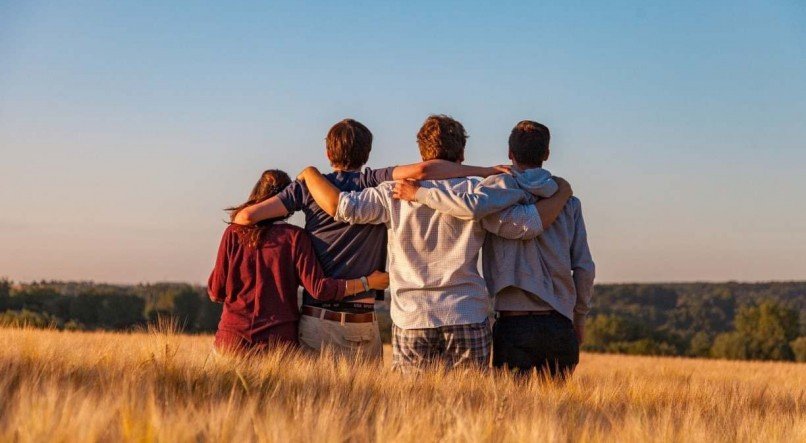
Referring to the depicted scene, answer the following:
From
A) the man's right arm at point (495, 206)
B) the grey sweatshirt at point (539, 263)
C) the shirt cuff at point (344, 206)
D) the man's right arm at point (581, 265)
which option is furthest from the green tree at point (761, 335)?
the shirt cuff at point (344, 206)

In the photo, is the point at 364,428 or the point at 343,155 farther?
the point at 343,155

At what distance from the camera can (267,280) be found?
6711mm

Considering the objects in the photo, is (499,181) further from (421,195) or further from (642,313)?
(642,313)

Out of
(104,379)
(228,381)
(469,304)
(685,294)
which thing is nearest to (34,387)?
(104,379)

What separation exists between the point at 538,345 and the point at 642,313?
9258 centimetres

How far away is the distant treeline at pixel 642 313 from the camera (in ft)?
130

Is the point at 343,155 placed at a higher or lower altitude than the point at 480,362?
higher

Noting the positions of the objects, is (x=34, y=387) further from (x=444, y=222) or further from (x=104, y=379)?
(x=444, y=222)

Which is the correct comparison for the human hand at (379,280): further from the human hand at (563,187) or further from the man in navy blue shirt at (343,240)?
the human hand at (563,187)

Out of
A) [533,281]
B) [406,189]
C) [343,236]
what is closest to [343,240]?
[343,236]

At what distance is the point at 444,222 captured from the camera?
6355 millimetres

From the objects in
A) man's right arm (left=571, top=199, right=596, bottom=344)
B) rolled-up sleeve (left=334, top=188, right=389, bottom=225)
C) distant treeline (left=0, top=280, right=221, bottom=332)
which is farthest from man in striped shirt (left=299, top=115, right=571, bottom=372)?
distant treeline (left=0, top=280, right=221, bottom=332)

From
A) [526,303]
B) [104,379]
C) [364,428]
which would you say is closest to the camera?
[364,428]

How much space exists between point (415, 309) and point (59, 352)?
7.47 feet
